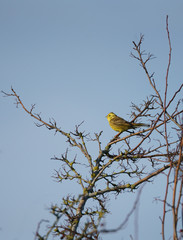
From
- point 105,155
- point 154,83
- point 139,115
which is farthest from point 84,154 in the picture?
point 154,83

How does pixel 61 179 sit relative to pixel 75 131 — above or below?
below

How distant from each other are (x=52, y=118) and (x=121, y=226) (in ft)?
15.5

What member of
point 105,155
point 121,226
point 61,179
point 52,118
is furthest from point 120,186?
point 121,226

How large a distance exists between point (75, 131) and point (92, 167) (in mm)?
879

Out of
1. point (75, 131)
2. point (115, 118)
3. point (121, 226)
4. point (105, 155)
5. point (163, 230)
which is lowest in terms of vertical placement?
point (121, 226)

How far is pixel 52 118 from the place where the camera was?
6148mm

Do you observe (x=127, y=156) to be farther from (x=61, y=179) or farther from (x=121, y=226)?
(x=121, y=226)

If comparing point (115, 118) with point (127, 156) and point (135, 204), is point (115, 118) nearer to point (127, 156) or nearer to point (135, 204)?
point (127, 156)

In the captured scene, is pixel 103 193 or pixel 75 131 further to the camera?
pixel 75 131

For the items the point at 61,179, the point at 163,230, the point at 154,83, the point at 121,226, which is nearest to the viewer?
the point at 121,226

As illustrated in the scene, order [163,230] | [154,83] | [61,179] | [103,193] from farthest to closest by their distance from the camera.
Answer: [61,179] < [103,193] < [154,83] < [163,230]

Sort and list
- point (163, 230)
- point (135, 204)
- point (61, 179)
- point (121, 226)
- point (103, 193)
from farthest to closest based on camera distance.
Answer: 1. point (61, 179)
2. point (103, 193)
3. point (163, 230)
4. point (135, 204)
5. point (121, 226)

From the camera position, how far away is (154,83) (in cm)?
330

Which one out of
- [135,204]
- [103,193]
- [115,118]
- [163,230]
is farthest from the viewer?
[115,118]
